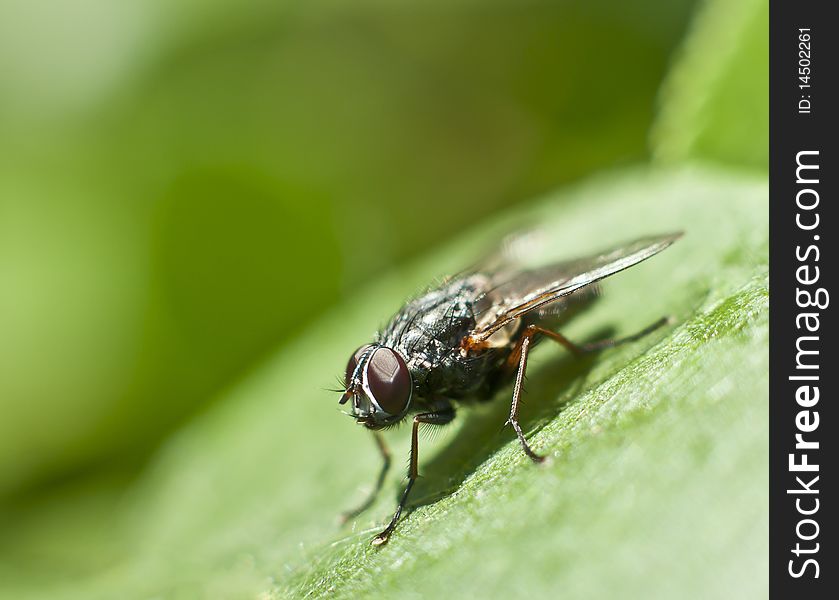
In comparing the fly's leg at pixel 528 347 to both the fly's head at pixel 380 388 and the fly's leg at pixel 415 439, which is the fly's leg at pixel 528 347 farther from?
the fly's head at pixel 380 388

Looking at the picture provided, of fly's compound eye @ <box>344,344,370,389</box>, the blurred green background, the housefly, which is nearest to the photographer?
the housefly

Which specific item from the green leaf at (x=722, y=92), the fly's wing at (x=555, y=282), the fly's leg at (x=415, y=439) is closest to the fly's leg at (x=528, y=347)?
the fly's wing at (x=555, y=282)

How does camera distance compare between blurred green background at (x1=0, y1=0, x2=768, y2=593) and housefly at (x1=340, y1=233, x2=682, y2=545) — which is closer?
housefly at (x1=340, y1=233, x2=682, y2=545)

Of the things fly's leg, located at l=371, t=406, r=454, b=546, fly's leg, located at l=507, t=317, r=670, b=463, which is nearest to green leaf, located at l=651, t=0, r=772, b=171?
fly's leg, located at l=507, t=317, r=670, b=463

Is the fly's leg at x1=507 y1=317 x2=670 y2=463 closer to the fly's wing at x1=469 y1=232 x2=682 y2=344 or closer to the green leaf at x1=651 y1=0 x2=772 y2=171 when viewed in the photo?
the fly's wing at x1=469 y1=232 x2=682 y2=344

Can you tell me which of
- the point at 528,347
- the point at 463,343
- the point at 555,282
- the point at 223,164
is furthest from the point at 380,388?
the point at 223,164
